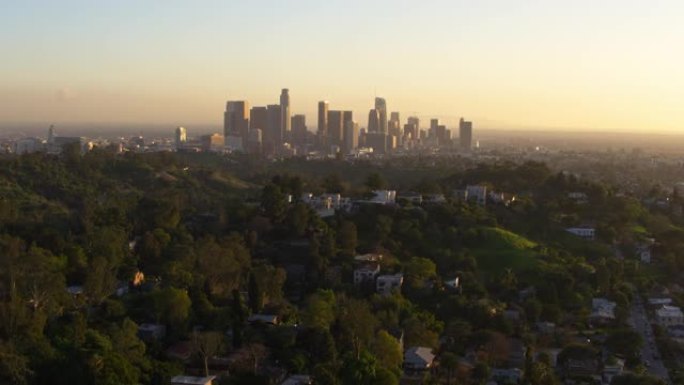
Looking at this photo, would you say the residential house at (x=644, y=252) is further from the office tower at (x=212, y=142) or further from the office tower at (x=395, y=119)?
the office tower at (x=395, y=119)

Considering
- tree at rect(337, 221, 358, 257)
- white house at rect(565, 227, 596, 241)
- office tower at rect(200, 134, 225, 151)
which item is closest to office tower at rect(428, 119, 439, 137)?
office tower at rect(200, 134, 225, 151)

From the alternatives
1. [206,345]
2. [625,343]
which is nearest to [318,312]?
[206,345]

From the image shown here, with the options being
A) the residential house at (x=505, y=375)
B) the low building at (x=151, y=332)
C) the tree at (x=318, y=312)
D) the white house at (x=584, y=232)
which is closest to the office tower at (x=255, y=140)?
the white house at (x=584, y=232)

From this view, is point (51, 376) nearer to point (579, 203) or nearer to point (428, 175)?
point (579, 203)

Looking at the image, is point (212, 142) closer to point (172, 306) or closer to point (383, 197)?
point (383, 197)

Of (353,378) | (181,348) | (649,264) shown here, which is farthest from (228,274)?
(649,264)

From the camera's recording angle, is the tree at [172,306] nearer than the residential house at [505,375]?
Result: No
